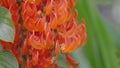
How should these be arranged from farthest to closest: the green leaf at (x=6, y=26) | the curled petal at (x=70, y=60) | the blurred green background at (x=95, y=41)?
1. the blurred green background at (x=95, y=41)
2. the curled petal at (x=70, y=60)
3. the green leaf at (x=6, y=26)

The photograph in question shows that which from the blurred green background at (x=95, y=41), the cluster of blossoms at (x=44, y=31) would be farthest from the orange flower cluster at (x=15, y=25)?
the blurred green background at (x=95, y=41)

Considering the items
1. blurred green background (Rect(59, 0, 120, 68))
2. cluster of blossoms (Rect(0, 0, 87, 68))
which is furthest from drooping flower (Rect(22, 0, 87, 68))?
blurred green background (Rect(59, 0, 120, 68))

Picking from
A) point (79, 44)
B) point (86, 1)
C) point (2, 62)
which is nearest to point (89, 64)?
point (86, 1)

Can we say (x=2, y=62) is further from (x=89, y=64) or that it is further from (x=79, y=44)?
(x=89, y=64)

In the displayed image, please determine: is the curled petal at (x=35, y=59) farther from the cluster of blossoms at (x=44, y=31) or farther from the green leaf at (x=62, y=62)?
the green leaf at (x=62, y=62)

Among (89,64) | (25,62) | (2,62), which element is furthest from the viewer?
(89,64)

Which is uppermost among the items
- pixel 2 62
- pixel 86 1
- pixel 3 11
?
pixel 86 1
